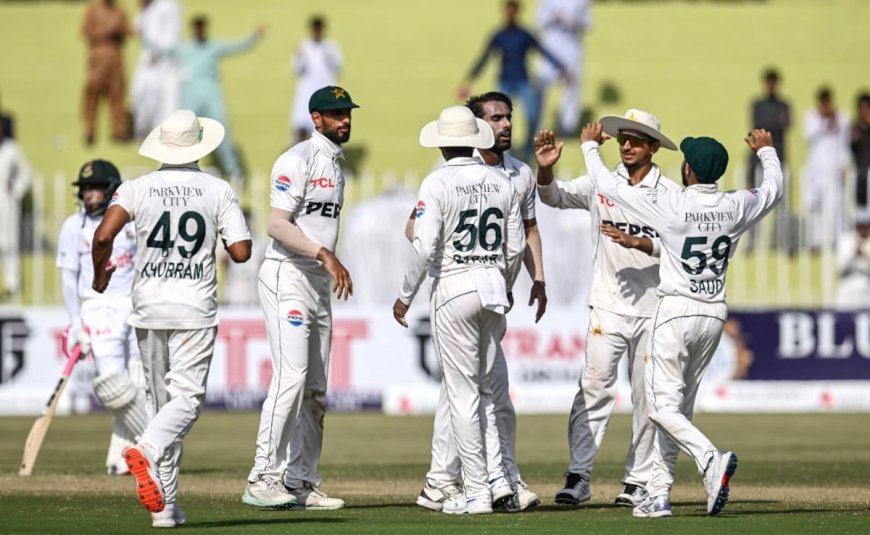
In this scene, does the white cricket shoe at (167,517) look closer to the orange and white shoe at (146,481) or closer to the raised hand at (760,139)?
the orange and white shoe at (146,481)

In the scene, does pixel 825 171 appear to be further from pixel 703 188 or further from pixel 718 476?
pixel 718 476

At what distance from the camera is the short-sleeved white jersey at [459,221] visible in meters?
11.0

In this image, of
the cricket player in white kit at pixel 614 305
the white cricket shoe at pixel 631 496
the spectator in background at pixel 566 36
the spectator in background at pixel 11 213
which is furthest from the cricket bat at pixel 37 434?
the spectator in background at pixel 566 36

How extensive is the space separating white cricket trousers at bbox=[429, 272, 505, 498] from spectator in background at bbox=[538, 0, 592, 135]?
16300 millimetres

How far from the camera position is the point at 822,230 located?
24.1 m

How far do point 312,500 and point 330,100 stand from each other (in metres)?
2.51

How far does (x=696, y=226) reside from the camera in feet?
35.7

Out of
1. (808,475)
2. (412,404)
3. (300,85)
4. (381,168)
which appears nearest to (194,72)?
(300,85)

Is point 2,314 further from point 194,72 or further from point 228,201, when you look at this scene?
point 228,201

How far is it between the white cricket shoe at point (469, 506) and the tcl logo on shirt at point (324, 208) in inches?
76.9

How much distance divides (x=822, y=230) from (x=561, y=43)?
552 cm

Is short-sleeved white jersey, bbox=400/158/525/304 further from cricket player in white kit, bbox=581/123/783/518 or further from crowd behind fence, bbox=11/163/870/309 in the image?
crowd behind fence, bbox=11/163/870/309

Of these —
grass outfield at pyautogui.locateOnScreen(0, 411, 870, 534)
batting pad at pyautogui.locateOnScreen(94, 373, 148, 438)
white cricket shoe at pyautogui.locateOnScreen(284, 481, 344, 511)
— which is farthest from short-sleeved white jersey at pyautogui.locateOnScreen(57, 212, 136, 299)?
white cricket shoe at pyautogui.locateOnScreen(284, 481, 344, 511)

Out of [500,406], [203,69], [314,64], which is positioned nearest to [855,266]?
[314,64]
